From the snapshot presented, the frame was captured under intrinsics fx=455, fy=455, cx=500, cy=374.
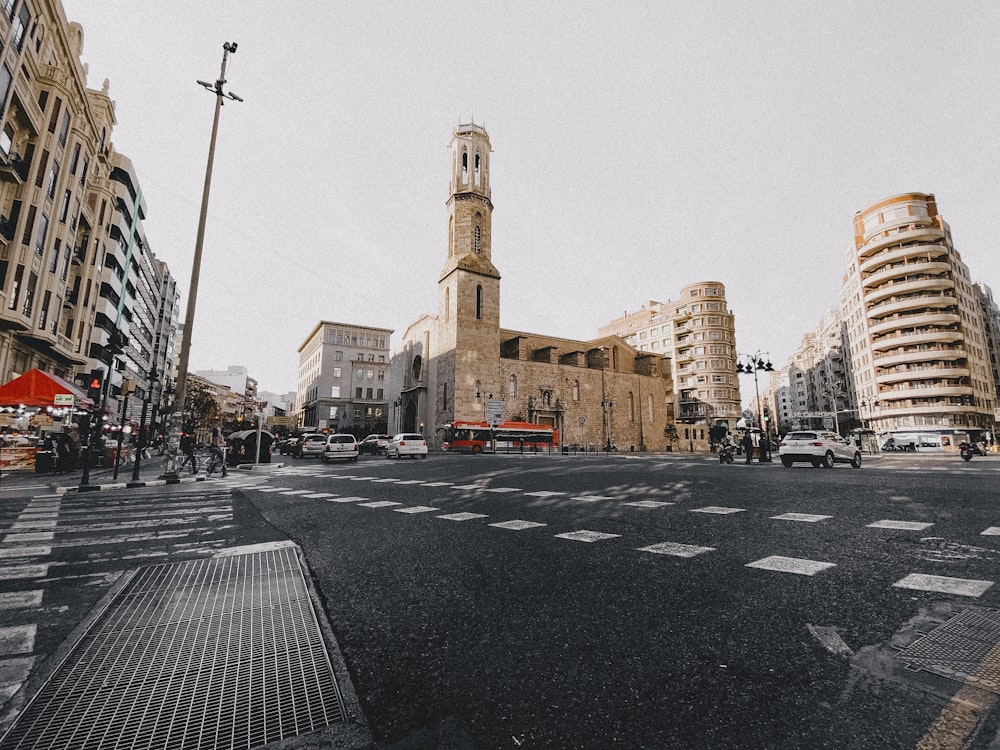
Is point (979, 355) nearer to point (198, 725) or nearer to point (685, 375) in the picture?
point (685, 375)

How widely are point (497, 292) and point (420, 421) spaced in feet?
54.4

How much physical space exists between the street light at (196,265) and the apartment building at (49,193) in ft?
4.25

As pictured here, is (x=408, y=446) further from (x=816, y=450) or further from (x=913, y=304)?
(x=913, y=304)

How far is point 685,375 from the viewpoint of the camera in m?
74.2

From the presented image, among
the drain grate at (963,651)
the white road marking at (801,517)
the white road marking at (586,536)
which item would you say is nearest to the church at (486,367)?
the white road marking at (801,517)

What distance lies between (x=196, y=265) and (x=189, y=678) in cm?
1452

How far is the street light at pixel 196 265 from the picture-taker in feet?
40.2

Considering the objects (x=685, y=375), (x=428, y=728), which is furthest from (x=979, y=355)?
(x=428, y=728)

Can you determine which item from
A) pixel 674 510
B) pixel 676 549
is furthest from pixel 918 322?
pixel 676 549

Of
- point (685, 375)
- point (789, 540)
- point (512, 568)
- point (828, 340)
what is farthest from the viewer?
point (828, 340)

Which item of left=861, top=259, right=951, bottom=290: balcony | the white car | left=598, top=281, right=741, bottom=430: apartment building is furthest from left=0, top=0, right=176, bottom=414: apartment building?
left=861, top=259, right=951, bottom=290: balcony

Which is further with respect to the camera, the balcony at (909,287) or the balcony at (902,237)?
the balcony at (902,237)

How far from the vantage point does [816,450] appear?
17516mm

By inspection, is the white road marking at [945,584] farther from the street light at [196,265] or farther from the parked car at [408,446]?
the parked car at [408,446]
